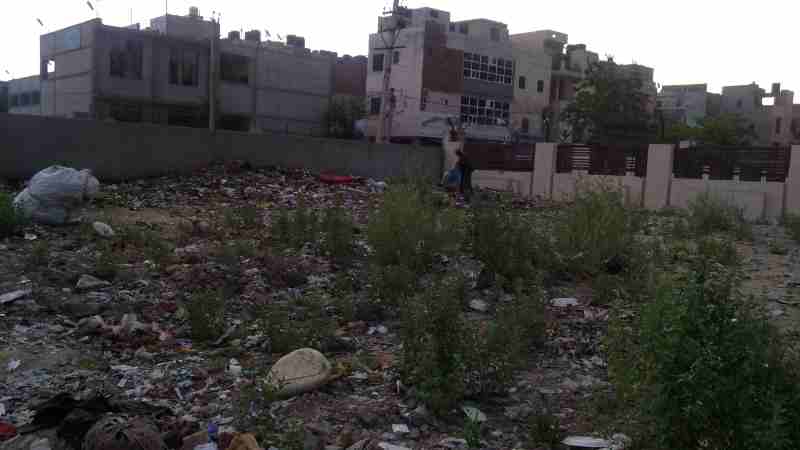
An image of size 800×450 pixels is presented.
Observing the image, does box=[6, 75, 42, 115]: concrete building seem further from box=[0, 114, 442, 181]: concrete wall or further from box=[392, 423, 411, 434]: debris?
box=[392, 423, 411, 434]: debris

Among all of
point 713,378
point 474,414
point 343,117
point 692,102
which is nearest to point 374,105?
point 343,117

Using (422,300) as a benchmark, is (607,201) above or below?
above

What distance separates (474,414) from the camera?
363 centimetres

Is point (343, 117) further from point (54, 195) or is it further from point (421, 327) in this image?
point (421, 327)

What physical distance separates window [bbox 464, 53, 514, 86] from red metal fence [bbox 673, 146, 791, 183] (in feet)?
71.6

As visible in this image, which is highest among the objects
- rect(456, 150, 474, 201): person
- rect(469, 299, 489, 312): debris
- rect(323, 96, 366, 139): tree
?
rect(323, 96, 366, 139): tree

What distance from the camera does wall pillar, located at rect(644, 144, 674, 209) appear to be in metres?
17.2

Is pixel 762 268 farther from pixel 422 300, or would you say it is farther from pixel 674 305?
pixel 674 305

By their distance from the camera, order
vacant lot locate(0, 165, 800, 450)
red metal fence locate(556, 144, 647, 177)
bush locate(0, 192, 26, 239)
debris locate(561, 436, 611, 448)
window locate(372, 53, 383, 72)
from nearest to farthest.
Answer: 1. vacant lot locate(0, 165, 800, 450)
2. debris locate(561, 436, 611, 448)
3. bush locate(0, 192, 26, 239)
4. red metal fence locate(556, 144, 647, 177)
5. window locate(372, 53, 383, 72)

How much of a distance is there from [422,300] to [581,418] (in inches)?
45.8

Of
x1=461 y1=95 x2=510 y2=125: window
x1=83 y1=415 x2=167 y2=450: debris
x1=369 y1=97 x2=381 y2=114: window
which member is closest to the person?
x1=83 y1=415 x2=167 y2=450: debris

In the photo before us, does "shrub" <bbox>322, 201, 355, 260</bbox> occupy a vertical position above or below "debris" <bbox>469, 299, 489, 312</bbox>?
above

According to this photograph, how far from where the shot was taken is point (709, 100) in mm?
55594

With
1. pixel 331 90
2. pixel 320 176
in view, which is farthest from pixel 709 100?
pixel 320 176
